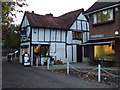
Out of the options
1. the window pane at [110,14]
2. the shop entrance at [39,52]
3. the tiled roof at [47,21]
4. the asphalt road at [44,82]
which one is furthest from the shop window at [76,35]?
the asphalt road at [44,82]

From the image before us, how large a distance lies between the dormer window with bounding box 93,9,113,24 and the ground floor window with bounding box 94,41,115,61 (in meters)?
2.67

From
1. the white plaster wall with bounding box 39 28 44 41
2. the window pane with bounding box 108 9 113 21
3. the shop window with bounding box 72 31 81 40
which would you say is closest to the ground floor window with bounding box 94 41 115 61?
the window pane with bounding box 108 9 113 21

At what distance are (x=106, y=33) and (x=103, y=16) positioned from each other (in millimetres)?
1905

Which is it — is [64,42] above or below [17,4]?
below

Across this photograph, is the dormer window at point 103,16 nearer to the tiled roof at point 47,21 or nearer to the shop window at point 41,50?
the tiled roof at point 47,21

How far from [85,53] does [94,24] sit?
6.65 metres

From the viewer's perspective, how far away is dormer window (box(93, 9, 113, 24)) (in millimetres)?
15352

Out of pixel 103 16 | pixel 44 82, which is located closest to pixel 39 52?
pixel 103 16

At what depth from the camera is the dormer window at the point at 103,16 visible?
15.4m

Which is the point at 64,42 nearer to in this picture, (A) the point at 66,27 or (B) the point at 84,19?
(A) the point at 66,27

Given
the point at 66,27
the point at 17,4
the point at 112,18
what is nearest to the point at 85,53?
the point at 66,27

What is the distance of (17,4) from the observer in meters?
7.95

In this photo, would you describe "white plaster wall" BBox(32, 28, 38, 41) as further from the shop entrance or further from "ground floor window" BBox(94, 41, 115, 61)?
"ground floor window" BBox(94, 41, 115, 61)

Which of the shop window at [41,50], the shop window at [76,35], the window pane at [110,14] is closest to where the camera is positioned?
the window pane at [110,14]
